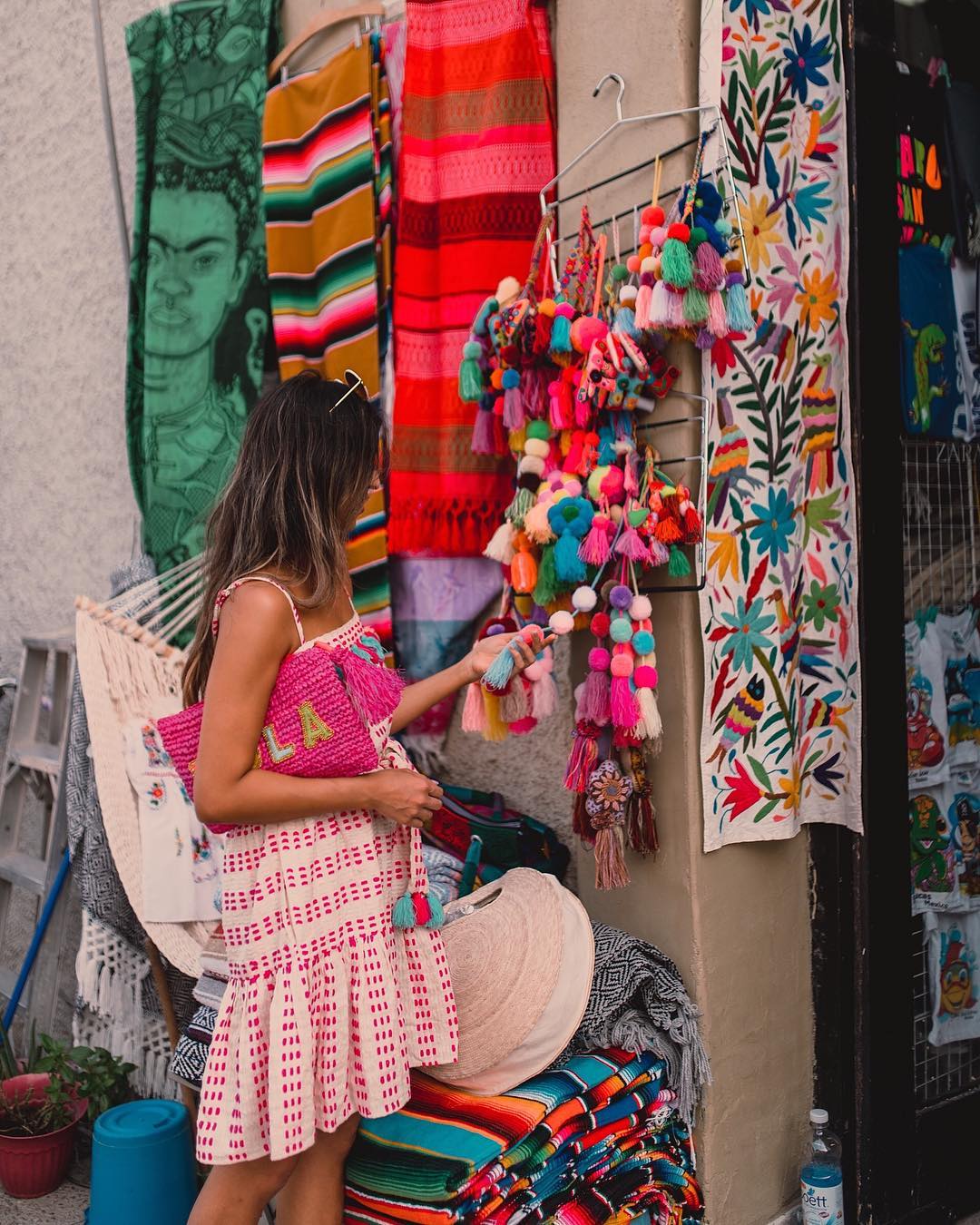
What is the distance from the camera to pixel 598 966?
7.07ft

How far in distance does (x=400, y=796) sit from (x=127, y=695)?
4.48 ft

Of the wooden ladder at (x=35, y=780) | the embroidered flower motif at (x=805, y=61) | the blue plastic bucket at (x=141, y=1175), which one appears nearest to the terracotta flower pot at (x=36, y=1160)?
the blue plastic bucket at (x=141, y=1175)

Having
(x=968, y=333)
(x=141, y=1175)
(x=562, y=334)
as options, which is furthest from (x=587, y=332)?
(x=141, y=1175)

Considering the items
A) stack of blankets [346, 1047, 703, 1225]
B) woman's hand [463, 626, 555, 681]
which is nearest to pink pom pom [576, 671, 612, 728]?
woman's hand [463, 626, 555, 681]

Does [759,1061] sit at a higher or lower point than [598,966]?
lower

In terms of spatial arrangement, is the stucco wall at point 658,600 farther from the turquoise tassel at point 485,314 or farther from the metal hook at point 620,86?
the turquoise tassel at point 485,314

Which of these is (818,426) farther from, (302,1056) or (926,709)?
(302,1056)

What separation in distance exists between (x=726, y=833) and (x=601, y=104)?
1.46 metres

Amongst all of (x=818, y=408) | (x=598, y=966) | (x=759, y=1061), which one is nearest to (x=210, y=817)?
(x=598, y=966)

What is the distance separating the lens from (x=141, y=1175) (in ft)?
7.60

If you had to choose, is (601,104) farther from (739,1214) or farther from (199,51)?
(739,1214)

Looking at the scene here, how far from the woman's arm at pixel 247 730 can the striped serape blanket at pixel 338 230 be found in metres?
0.98

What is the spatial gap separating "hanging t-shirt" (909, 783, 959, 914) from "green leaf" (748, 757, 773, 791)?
42cm

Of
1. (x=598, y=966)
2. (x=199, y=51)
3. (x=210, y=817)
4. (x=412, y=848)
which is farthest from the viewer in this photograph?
(x=199, y=51)
